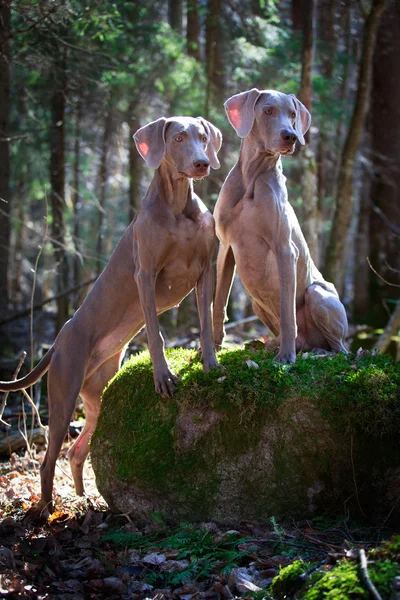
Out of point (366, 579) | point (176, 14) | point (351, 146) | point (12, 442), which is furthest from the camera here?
point (176, 14)

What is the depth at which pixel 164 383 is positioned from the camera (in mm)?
5168

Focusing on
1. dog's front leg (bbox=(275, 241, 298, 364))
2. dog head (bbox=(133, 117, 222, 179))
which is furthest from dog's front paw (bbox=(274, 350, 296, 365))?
dog head (bbox=(133, 117, 222, 179))

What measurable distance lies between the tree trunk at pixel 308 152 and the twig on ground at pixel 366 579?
25.9 ft

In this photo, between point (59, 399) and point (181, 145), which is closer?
point (181, 145)

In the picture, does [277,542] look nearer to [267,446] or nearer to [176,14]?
[267,446]

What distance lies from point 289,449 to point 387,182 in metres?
10.6

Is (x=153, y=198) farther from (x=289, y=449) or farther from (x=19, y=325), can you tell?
(x=19, y=325)

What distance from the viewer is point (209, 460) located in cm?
497

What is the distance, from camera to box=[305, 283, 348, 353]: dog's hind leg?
5.94m

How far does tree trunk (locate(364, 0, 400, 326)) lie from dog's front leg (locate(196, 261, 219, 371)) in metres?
9.00

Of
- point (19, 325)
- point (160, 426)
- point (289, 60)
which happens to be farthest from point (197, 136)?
point (19, 325)

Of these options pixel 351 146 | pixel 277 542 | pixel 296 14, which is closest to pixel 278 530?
pixel 277 542

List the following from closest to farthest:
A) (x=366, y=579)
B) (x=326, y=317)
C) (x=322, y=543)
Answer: (x=366, y=579)
(x=322, y=543)
(x=326, y=317)

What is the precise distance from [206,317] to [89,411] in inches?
→ 65.0
